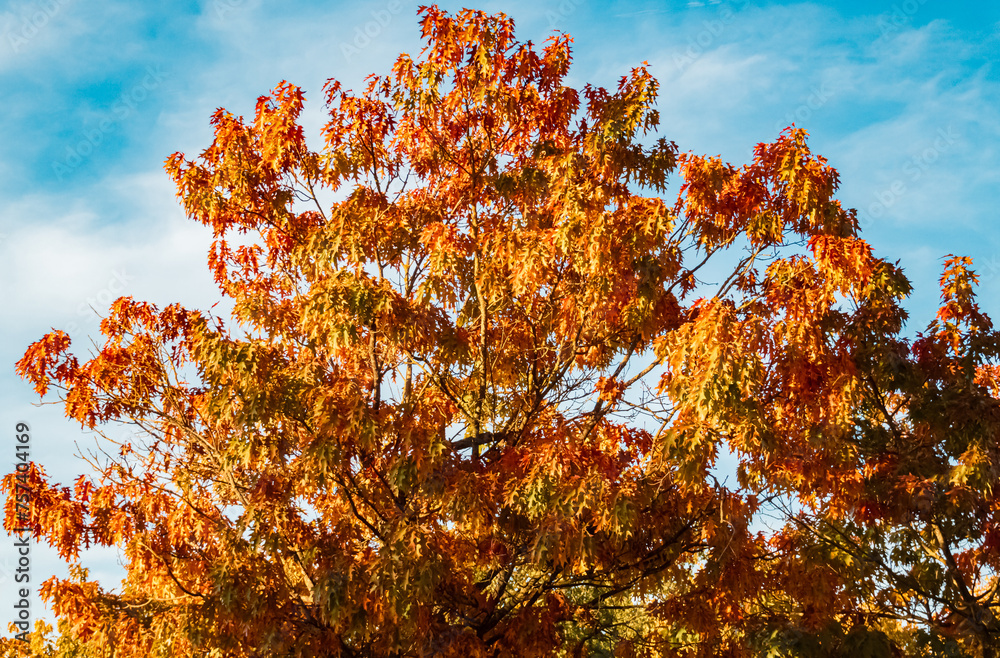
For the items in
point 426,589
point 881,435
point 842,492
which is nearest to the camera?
point 426,589

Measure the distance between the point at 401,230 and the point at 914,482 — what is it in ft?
21.1

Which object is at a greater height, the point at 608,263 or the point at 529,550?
the point at 608,263

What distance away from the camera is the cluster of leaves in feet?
27.7

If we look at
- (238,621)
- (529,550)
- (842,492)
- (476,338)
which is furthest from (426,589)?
(842,492)

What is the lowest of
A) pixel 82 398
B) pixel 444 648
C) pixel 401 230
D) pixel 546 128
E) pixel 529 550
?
pixel 444 648

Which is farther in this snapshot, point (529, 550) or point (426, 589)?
point (529, 550)

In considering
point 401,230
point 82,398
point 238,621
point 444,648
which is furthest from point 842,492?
point 82,398

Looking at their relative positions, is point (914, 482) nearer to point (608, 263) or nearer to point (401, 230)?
point (608, 263)

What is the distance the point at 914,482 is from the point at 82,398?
924 cm

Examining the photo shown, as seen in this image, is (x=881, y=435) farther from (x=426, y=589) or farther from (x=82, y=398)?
(x=82, y=398)

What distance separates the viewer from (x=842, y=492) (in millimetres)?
10312

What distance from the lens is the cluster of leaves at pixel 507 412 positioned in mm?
8453

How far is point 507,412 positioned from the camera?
10.4m

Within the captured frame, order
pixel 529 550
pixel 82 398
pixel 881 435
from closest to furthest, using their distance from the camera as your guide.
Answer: pixel 529 550, pixel 82 398, pixel 881 435
